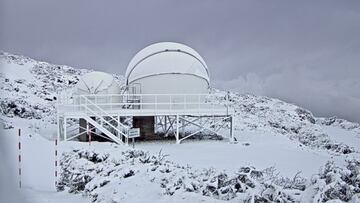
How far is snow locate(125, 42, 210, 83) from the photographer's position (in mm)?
21916

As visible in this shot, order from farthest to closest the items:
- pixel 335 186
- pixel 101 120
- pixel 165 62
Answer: pixel 165 62, pixel 101 120, pixel 335 186

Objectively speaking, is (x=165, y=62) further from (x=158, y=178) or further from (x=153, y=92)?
(x=158, y=178)

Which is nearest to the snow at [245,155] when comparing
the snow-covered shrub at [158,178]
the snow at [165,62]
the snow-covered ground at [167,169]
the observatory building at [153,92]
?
the snow-covered ground at [167,169]

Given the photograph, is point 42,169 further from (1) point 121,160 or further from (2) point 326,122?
(2) point 326,122

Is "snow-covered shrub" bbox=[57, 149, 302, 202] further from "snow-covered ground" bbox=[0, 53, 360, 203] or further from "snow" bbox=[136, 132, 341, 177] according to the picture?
"snow" bbox=[136, 132, 341, 177]

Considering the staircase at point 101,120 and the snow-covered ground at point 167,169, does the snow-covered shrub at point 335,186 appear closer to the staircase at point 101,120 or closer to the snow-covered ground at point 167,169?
the snow-covered ground at point 167,169

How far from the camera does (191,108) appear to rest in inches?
879

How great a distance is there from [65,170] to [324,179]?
6232mm

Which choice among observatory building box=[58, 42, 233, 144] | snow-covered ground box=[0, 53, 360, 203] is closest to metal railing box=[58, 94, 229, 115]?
observatory building box=[58, 42, 233, 144]

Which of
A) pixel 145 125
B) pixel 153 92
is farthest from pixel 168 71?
pixel 145 125

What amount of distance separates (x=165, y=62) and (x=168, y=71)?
557mm

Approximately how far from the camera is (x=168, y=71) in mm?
21781

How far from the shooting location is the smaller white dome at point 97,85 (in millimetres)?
22203

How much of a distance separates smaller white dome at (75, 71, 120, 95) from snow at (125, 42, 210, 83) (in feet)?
3.68
